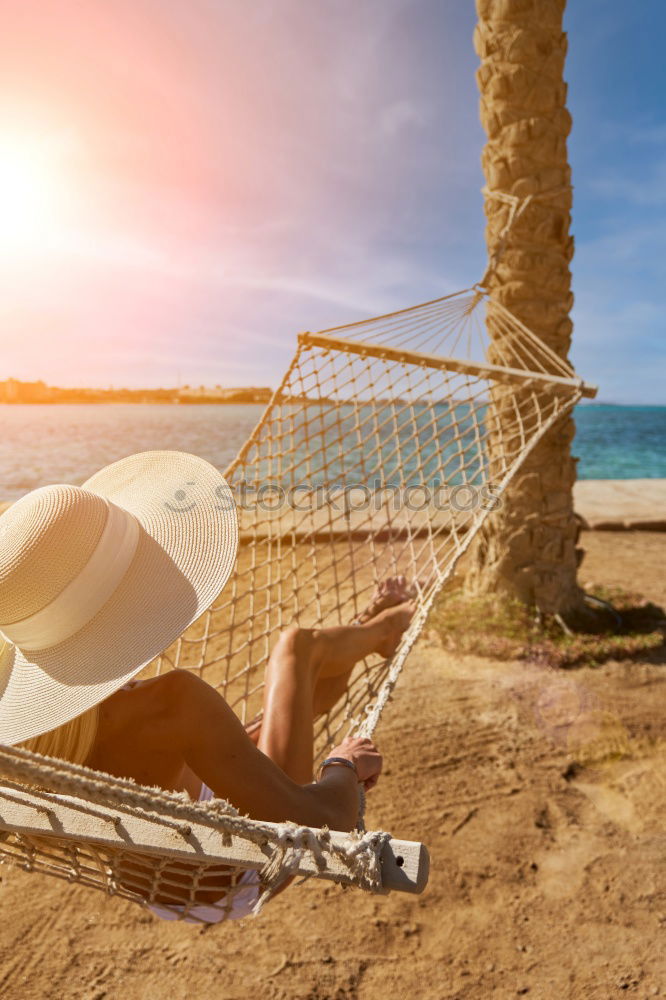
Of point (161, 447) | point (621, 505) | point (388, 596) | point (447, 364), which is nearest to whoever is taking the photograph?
point (388, 596)

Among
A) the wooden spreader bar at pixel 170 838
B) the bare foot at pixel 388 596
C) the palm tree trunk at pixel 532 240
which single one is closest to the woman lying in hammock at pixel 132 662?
the wooden spreader bar at pixel 170 838

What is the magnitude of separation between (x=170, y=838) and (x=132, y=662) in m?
0.25

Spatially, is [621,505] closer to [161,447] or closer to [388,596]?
[388,596]

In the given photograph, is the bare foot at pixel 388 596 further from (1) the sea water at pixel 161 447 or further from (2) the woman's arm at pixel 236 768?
(1) the sea water at pixel 161 447

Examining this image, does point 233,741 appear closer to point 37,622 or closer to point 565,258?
point 37,622

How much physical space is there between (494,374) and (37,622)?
69.9 inches

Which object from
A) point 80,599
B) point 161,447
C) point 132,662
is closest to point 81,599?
point 80,599

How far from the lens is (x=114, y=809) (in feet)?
2.45

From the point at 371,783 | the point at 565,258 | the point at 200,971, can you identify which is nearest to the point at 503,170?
the point at 565,258

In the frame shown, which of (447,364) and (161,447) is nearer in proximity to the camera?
(447,364)

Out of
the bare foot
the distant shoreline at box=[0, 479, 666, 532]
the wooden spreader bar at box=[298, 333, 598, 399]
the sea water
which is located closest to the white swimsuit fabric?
the bare foot

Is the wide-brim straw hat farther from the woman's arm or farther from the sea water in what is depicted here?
the sea water

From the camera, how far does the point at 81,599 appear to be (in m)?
0.92

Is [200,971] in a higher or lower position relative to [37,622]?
lower
